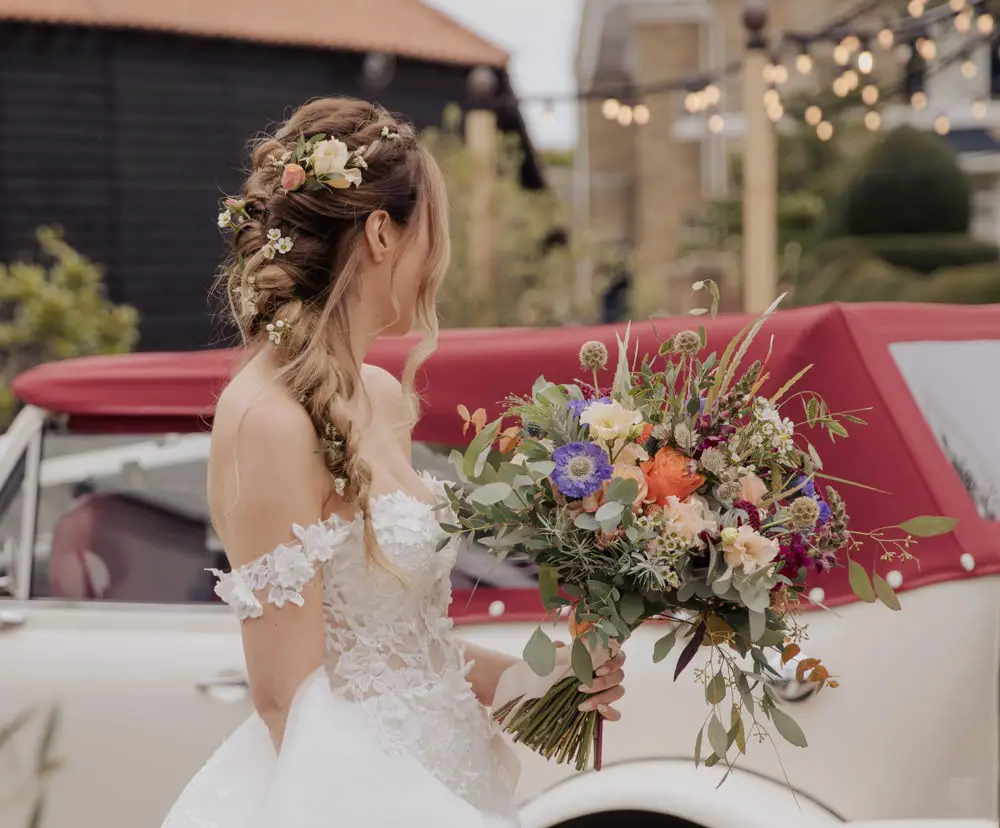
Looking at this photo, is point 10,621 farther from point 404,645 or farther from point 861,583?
point 861,583

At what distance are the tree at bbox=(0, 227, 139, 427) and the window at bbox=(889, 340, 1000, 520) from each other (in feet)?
38.5

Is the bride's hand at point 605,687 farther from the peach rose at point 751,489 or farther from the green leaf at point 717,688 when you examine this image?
the peach rose at point 751,489

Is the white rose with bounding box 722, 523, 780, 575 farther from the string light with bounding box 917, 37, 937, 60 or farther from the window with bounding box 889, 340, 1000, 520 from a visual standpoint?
the string light with bounding box 917, 37, 937, 60

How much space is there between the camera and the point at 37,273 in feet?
45.8

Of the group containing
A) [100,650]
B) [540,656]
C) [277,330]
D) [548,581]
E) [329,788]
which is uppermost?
[277,330]

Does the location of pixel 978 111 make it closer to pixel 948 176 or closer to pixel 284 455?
pixel 948 176

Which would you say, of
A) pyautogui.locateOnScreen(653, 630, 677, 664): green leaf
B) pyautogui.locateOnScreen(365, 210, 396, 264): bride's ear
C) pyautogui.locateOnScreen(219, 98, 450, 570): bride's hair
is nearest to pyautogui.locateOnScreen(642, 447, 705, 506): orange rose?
pyautogui.locateOnScreen(653, 630, 677, 664): green leaf

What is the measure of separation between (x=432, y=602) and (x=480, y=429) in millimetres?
435

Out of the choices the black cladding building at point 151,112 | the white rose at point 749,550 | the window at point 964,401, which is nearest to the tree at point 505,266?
the black cladding building at point 151,112

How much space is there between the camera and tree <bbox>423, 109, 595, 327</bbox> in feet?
45.0

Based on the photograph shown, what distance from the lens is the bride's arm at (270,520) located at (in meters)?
2.10

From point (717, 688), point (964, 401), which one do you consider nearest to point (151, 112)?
point (964, 401)

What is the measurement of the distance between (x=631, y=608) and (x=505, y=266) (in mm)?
12196

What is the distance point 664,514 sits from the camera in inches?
79.7
